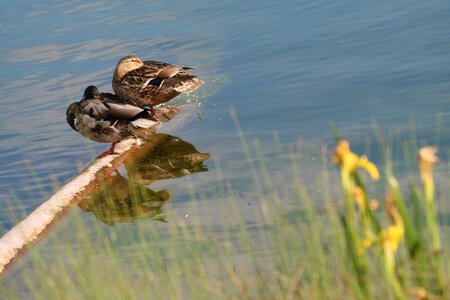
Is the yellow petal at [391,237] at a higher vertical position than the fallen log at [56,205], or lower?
higher

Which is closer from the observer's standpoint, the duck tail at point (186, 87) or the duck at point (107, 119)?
the duck at point (107, 119)

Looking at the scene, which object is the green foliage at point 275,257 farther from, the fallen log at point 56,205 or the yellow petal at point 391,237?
the fallen log at point 56,205

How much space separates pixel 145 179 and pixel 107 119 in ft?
3.12

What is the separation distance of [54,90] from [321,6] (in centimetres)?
483

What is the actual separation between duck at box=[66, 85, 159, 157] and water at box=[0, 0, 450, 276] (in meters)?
0.46

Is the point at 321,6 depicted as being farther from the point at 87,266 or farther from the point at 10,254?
the point at 87,266

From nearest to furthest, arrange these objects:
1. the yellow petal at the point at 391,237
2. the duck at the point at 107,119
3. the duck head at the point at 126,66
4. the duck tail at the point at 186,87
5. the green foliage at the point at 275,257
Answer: the yellow petal at the point at 391,237 < the green foliage at the point at 275,257 < the duck at the point at 107,119 < the duck tail at the point at 186,87 < the duck head at the point at 126,66

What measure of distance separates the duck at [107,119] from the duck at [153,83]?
1.04m

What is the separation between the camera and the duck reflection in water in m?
7.44

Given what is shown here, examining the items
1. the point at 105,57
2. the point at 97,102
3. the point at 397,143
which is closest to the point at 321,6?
the point at 105,57

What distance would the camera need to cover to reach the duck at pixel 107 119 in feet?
29.9

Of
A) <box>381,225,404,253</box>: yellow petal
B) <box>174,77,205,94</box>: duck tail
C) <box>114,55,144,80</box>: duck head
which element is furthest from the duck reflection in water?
<box>381,225,404,253</box>: yellow petal

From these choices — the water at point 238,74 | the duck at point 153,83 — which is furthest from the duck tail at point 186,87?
the water at point 238,74

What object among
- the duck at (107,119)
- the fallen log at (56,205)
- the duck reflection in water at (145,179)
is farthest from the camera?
the duck at (107,119)
